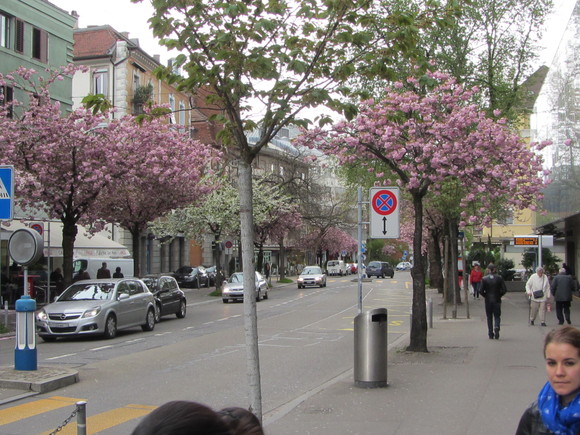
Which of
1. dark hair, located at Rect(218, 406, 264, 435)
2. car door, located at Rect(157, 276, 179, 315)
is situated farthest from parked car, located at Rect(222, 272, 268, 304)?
dark hair, located at Rect(218, 406, 264, 435)

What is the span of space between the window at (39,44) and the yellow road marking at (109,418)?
85.0 feet

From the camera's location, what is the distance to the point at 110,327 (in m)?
18.3

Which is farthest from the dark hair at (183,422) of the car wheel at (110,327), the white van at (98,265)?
the white van at (98,265)

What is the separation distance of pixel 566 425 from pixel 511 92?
24.6 meters

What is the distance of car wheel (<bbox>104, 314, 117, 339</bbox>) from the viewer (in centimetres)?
1817

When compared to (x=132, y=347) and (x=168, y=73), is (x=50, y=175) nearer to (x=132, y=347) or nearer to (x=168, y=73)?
(x=132, y=347)

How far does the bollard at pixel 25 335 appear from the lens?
38.0 ft

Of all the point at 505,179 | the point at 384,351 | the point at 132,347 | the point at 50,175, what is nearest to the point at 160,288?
the point at 50,175

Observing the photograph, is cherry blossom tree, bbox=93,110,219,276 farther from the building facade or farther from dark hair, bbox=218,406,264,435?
dark hair, bbox=218,406,264,435

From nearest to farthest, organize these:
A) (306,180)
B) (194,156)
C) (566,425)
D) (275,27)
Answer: (566,425), (275,27), (194,156), (306,180)

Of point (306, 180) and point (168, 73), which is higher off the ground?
point (306, 180)

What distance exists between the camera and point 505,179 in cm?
1503

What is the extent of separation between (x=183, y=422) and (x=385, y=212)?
11275mm

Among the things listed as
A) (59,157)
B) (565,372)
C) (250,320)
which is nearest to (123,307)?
(59,157)
